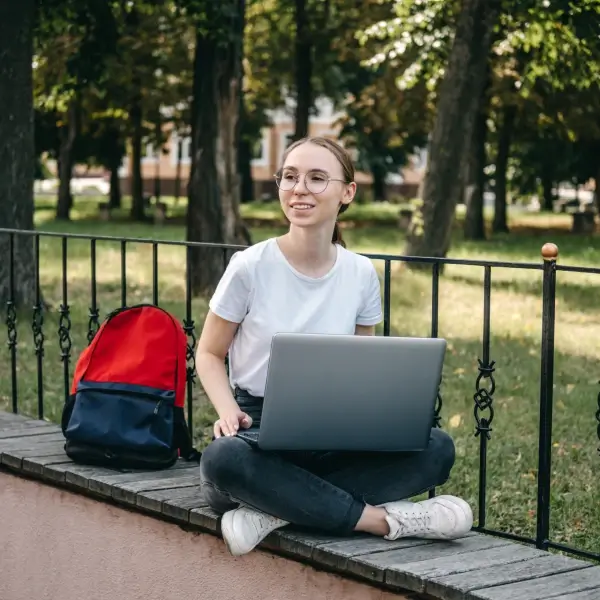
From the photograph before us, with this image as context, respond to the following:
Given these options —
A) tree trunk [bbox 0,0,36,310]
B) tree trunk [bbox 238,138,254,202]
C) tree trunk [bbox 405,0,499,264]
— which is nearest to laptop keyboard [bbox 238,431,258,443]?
tree trunk [bbox 0,0,36,310]

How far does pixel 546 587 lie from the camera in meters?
3.47

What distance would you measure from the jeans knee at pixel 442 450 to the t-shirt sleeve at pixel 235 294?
2.21 ft

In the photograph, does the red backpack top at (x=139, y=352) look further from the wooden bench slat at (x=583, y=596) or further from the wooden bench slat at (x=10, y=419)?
the wooden bench slat at (x=583, y=596)

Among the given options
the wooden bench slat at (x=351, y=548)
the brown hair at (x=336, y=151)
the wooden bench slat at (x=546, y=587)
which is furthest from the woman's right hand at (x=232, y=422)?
the wooden bench slat at (x=546, y=587)

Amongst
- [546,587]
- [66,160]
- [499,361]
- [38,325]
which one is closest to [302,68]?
[66,160]

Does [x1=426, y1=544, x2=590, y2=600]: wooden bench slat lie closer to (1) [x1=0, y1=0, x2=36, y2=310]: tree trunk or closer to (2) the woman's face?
(2) the woman's face

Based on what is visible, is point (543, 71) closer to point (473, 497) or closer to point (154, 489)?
point (473, 497)

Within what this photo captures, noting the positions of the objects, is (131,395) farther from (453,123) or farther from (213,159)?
(453,123)

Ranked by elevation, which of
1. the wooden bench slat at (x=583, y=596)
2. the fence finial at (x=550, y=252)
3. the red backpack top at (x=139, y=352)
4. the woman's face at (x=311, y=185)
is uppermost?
the woman's face at (x=311, y=185)

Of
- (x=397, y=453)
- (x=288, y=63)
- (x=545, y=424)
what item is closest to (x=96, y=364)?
(x=397, y=453)

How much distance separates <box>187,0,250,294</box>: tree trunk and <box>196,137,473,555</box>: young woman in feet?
33.9

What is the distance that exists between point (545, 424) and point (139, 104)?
95.6ft

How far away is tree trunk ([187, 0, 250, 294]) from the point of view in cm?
1444

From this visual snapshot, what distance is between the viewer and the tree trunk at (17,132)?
12102mm
